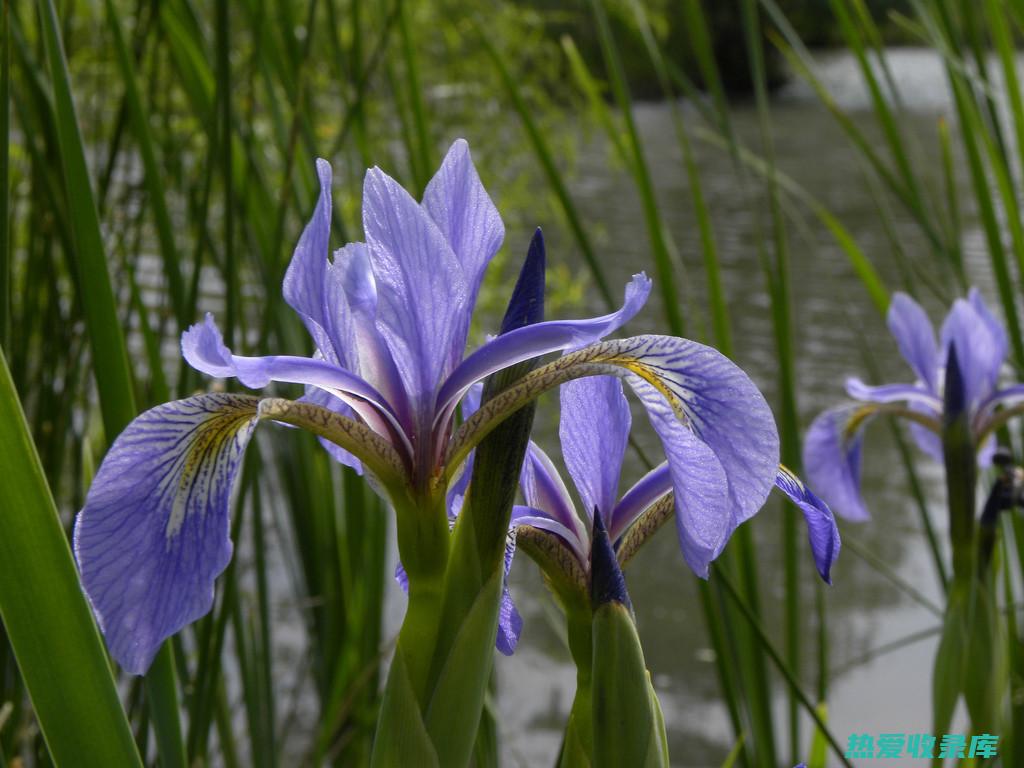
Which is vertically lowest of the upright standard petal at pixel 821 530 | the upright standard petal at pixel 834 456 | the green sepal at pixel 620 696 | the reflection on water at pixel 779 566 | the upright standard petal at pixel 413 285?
the reflection on water at pixel 779 566

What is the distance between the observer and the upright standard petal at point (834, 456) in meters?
0.78

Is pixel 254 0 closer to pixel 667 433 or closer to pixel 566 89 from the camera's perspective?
pixel 667 433

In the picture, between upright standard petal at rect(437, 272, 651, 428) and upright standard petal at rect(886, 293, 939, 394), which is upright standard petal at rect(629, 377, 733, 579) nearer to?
upright standard petal at rect(437, 272, 651, 428)

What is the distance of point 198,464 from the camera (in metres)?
0.30

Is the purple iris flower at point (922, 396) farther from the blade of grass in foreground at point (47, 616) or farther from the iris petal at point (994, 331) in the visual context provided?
the blade of grass in foreground at point (47, 616)

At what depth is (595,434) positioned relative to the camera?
382mm

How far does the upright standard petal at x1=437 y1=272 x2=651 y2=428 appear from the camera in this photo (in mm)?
297

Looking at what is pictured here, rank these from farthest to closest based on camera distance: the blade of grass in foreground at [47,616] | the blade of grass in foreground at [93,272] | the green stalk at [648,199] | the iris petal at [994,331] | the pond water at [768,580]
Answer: the pond water at [768,580], the iris petal at [994,331], the green stalk at [648,199], the blade of grass in foreground at [93,272], the blade of grass in foreground at [47,616]

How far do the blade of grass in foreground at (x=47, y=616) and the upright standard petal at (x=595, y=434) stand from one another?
0.17 metres

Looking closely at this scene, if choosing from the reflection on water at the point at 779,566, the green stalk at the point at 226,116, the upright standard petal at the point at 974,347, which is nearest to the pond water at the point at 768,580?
the reflection on water at the point at 779,566

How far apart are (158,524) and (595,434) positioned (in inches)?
5.9

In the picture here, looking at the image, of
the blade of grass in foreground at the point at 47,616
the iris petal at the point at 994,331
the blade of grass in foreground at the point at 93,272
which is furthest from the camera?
the iris petal at the point at 994,331

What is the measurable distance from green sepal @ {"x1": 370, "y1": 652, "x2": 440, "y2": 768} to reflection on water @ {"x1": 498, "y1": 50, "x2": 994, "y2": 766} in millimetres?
413

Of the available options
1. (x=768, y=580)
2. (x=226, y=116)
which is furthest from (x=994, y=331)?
(x=768, y=580)
